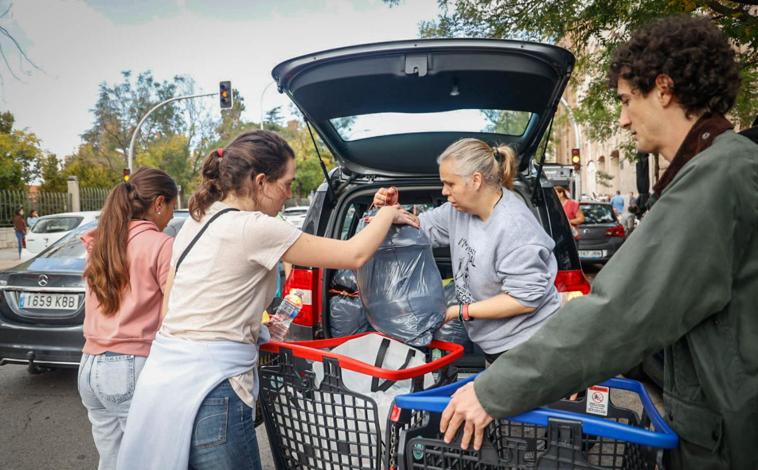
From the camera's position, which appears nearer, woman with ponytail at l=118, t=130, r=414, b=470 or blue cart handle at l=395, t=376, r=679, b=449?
blue cart handle at l=395, t=376, r=679, b=449

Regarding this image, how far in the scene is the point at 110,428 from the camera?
2.50m

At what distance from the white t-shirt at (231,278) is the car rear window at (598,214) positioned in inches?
464

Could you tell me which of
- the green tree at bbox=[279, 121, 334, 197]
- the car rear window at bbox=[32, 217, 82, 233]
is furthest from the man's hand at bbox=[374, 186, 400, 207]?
the green tree at bbox=[279, 121, 334, 197]

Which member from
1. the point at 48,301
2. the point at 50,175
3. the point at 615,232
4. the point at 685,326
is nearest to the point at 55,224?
the point at 48,301

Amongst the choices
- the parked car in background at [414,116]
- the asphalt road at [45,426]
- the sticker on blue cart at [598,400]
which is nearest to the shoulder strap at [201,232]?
the parked car in background at [414,116]

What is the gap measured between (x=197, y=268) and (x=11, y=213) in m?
25.2

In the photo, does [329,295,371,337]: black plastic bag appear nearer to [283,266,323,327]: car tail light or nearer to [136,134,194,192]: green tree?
[283,266,323,327]: car tail light

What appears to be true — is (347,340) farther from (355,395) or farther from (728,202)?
(728,202)

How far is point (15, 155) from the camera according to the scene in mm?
→ 28406

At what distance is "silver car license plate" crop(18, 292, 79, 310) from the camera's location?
4.62 m

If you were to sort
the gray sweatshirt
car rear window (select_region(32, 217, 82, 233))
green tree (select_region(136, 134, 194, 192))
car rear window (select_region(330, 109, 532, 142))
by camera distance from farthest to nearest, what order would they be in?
green tree (select_region(136, 134, 194, 192)) → car rear window (select_region(32, 217, 82, 233)) → car rear window (select_region(330, 109, 532, 142)) → the gray sweatshirt

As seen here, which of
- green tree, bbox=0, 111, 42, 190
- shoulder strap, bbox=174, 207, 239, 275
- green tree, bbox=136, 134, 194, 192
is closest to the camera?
shoulder strap, bbox=174, 207, 239, 275

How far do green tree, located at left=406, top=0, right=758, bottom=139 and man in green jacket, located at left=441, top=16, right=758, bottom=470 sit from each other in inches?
244

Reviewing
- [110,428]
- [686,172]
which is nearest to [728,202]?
[686,172]
